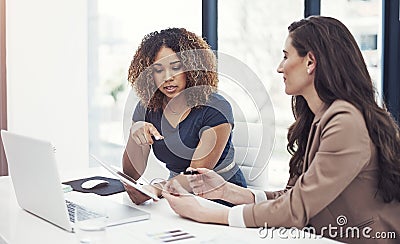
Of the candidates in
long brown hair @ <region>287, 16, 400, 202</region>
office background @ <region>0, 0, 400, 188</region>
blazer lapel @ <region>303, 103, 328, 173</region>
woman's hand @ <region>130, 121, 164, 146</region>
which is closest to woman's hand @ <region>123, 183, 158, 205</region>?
woman's hand @ <region>130, 121, 164, 146</region>

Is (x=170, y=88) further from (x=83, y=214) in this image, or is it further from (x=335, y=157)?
(x=335, y=157)

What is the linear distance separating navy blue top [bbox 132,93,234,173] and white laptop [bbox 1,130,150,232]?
0.42 m

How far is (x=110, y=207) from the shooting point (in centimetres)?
164

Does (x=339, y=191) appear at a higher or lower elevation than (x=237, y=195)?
higher

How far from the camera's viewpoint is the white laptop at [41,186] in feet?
4.54

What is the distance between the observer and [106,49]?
3504 millimetres

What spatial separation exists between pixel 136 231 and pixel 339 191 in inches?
20.9

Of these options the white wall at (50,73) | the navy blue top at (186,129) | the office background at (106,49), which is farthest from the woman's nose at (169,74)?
the white wall at (50,73)

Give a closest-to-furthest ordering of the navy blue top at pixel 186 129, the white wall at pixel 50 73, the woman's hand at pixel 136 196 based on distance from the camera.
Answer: the woman's hand at pixel 136 196
the navy blue top at pixel 186 129
the white wall at pixel 50 73

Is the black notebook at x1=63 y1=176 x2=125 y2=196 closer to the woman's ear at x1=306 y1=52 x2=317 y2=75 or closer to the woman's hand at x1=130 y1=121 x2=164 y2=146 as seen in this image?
the woman's hand at x1=130 y1=121 x2=164 y2=146

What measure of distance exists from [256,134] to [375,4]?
142cm

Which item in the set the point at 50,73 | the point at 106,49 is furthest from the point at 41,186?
the point at 106,49

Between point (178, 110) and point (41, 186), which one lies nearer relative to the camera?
point (41, 186)

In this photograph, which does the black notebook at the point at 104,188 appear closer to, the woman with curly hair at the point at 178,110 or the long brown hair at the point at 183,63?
the woman with curly hair at the point at 178,110
